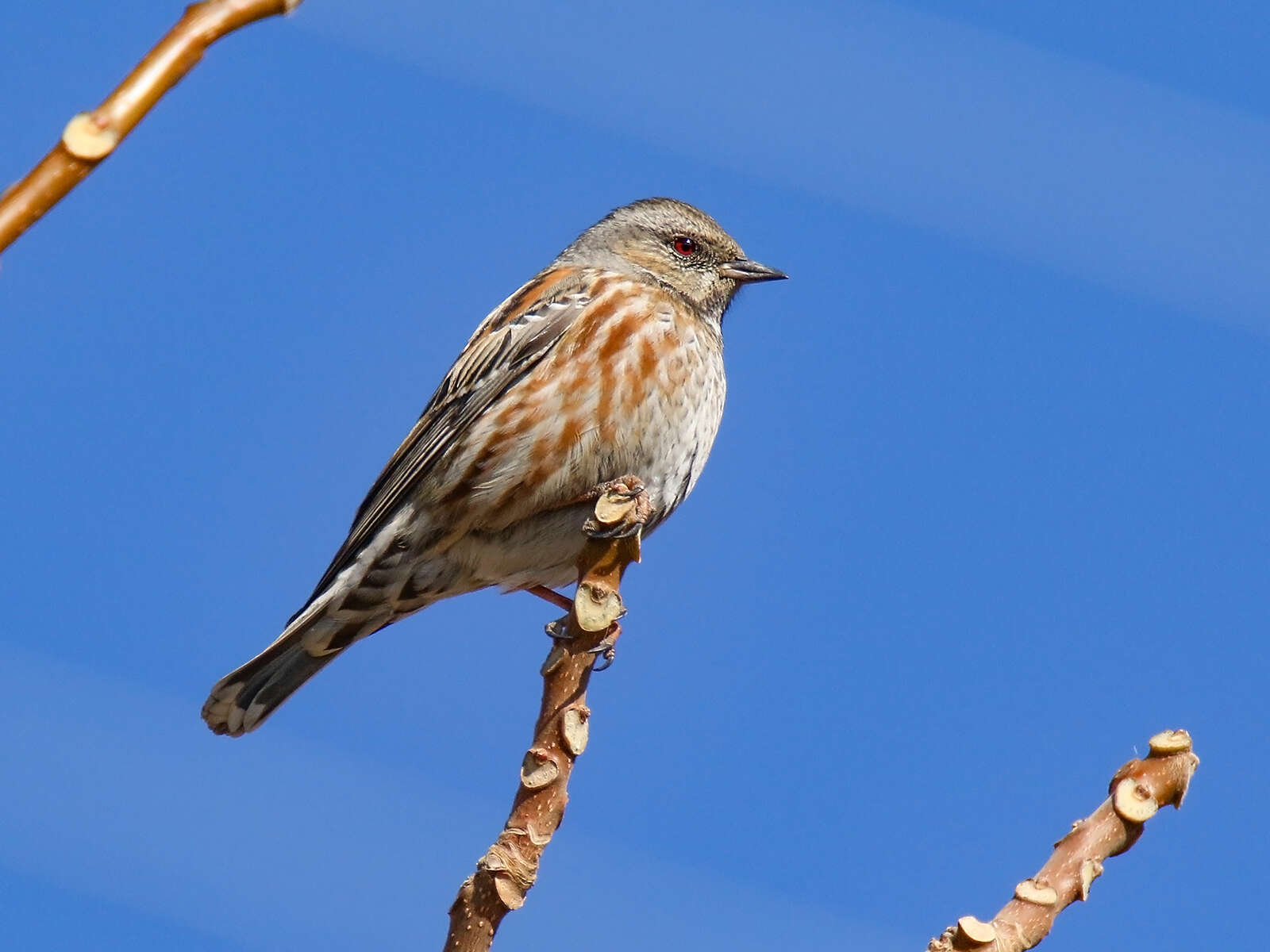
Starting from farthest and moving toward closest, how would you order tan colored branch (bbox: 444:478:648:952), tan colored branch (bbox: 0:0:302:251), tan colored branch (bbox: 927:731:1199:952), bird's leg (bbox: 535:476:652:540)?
bird's leg (bbox: 535:476:652:540) < tan colored branch (bbox: 444:478:648:952) < tan colored branch (bbox: 927:731:1199:952) < tan colored branch (bbox: 0:0:302:251)

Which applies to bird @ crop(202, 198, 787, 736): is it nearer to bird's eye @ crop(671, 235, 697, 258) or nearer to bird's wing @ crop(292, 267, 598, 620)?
A: bird's wing @ crop(292, 267, 598, 620)

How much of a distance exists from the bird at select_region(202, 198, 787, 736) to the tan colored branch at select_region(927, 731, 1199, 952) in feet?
13.2

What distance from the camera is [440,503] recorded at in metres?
7.42

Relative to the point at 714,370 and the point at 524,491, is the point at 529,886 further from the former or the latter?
the point at 714,370

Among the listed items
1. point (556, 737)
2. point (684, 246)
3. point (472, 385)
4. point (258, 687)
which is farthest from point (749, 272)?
point (556, 737)

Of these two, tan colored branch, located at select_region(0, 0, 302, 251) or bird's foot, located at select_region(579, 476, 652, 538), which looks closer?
tan colored branch, located at select_region(0, 0, 302, 251)

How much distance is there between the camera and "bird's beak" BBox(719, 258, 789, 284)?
28.3 feet

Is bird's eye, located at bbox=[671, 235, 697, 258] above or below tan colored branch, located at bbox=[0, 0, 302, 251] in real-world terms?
above

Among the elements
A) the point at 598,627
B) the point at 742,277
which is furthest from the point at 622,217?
the point at 598,627

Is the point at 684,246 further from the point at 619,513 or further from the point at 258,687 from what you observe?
the point at 619,513

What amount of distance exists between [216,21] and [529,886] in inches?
83.3

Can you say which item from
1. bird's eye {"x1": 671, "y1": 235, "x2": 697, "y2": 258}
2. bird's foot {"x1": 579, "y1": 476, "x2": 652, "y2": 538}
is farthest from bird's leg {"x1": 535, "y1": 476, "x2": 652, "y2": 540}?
bird's eye {"x1": 671, "y1": 235, "x2": 697, "y2": 258}

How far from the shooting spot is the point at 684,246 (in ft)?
28.5

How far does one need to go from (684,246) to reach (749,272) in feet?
1.29
